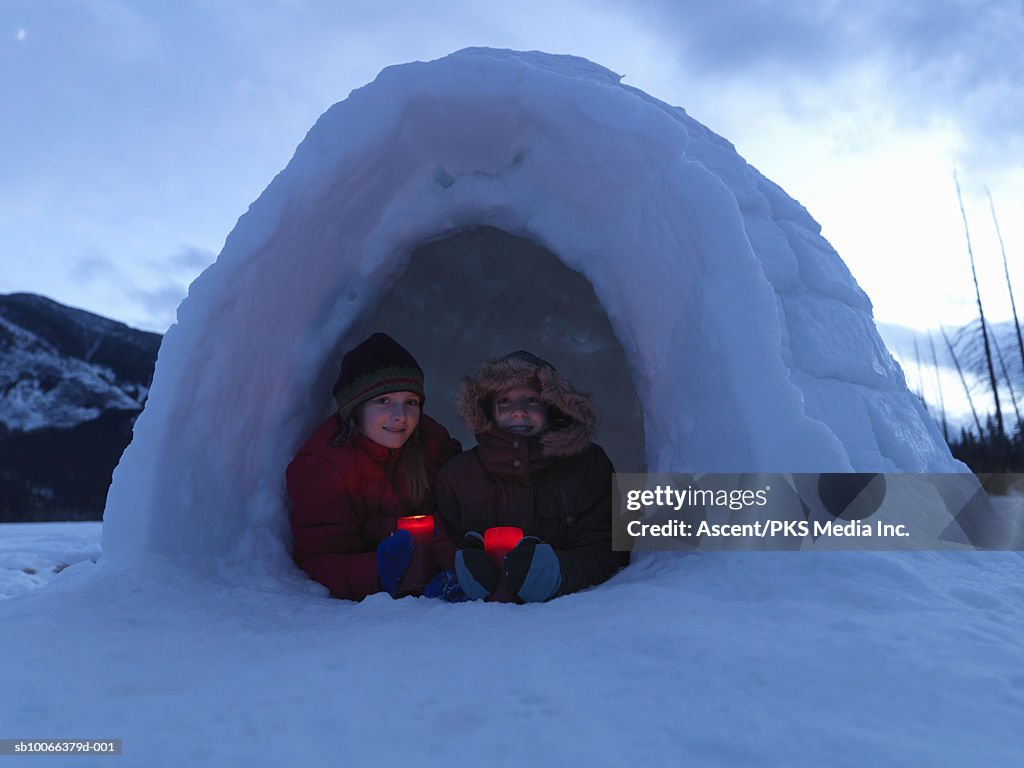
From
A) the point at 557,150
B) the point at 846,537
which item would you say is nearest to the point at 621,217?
the point at 557,150

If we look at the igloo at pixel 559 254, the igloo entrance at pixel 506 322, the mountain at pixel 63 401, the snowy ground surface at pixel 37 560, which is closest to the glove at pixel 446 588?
the igloo at pixel 559 254

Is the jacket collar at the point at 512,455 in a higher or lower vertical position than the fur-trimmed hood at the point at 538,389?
lower

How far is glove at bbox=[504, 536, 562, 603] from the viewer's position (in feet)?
6.69

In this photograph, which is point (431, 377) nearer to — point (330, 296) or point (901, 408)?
point (330, 296)

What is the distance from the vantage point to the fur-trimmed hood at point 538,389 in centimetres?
259

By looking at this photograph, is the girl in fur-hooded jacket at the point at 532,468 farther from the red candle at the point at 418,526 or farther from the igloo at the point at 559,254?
the igloo at the point at 559,254

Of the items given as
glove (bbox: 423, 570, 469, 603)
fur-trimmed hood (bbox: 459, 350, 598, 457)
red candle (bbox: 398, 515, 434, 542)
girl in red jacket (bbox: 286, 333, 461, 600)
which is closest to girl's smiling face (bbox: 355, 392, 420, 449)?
girl in red jacket (bbox: 286, 333, 461, 600)

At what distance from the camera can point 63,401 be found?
37.9 m

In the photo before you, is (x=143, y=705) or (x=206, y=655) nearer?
(x=143, y=705)

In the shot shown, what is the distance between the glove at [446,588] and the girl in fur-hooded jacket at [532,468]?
0.77 ft

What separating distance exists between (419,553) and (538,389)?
30.1 inches

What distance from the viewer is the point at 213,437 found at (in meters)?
2.53

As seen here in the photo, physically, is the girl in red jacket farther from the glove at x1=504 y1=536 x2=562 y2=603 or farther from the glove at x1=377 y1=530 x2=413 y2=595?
the glove at x1=504 y1=536 x2=562 y2=603

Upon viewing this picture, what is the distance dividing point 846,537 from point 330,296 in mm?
2251
